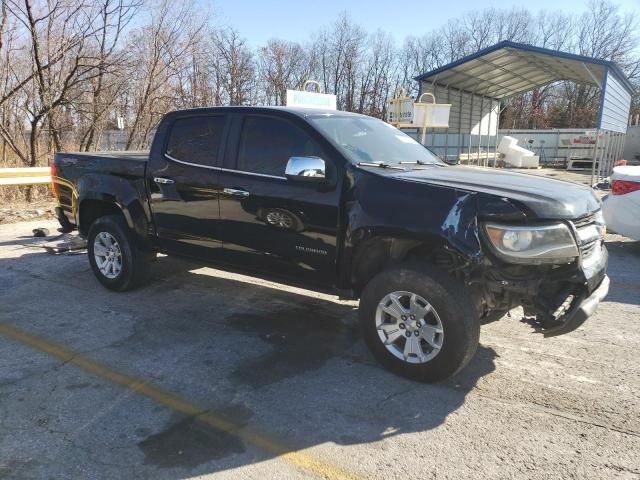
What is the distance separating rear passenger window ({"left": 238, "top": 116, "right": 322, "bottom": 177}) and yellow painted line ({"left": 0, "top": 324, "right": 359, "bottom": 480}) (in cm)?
194

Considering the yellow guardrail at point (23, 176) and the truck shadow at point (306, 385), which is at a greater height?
the yellow guardrail at point (23, 176)

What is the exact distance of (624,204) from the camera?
23.4ft

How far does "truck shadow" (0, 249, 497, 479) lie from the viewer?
9.39ft

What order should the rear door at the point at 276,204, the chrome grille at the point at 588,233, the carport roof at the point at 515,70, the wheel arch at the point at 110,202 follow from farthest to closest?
the carport roof at the point at 515,70 < the wheel arch at the point at 110,202 < the rear door at the point at 276,204 < the chrome grille at the point at 588,233

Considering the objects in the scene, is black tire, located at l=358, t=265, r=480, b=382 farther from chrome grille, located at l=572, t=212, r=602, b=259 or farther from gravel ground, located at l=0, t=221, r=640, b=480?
chrome grille, located at l=572, t=212, r=602, b=259

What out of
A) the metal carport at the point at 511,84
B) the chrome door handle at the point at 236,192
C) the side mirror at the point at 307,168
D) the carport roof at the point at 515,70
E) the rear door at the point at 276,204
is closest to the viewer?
the side mirror at the point at 307,168

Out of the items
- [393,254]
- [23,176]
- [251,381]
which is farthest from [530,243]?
[23,176]

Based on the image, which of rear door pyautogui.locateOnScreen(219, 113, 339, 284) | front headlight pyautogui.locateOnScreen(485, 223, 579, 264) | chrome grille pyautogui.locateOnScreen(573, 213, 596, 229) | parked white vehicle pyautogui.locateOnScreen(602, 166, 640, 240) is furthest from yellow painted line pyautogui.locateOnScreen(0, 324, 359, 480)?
parked white vehicle pyautogui.locateOnScreen(602, 166, 640, 240)

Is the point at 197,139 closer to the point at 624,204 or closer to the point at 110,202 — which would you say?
the point at 110,202

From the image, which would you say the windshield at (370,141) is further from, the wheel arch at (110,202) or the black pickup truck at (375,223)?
the wheel arch at (110,202)

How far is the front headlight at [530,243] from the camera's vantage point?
123 inches

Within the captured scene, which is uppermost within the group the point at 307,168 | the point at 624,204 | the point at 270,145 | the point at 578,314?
the point at 270,145

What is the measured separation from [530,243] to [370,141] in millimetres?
1781

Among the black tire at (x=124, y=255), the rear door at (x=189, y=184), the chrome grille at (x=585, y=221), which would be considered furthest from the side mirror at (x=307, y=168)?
the black tire at (x=124, y=255)
